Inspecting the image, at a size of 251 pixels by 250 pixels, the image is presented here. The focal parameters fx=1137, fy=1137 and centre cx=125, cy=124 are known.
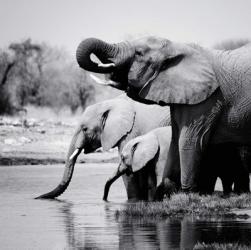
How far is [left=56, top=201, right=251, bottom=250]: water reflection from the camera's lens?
1083 cm

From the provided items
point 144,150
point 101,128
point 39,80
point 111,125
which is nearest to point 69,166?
point 101,128

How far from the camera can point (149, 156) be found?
1684 centimetres

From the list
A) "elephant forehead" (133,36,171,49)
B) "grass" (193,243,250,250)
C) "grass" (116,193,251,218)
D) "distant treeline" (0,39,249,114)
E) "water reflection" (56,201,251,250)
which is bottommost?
"distant treeline" (0,39,249,114)

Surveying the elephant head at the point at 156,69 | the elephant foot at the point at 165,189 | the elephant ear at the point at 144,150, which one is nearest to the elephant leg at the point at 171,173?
the elephant foot at the point at 165,189

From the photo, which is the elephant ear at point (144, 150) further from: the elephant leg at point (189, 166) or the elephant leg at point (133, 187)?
the elephant leg at point (189, 166)

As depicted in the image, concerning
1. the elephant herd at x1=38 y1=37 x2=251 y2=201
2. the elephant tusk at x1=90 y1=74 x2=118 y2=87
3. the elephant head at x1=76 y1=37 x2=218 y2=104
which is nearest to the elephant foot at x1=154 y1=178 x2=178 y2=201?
the elephant herd at x1=38 y1=37 x2=251 y2=201

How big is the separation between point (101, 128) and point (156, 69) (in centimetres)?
463

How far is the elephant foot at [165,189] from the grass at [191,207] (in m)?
1.15

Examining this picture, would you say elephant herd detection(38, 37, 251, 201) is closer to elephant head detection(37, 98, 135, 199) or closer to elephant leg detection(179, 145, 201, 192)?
elephant leg detection(179, 145, 201, 192)

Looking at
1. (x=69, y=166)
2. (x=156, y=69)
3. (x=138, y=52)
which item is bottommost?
(x=69, y=166)

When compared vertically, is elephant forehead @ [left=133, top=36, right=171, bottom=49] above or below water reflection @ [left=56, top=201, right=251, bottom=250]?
above

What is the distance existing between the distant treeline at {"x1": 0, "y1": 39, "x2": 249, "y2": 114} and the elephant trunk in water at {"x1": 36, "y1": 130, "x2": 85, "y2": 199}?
35196 millimetres

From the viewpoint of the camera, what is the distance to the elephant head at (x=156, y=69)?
A: 47.8ft

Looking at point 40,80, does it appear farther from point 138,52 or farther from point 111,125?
point 138,52
